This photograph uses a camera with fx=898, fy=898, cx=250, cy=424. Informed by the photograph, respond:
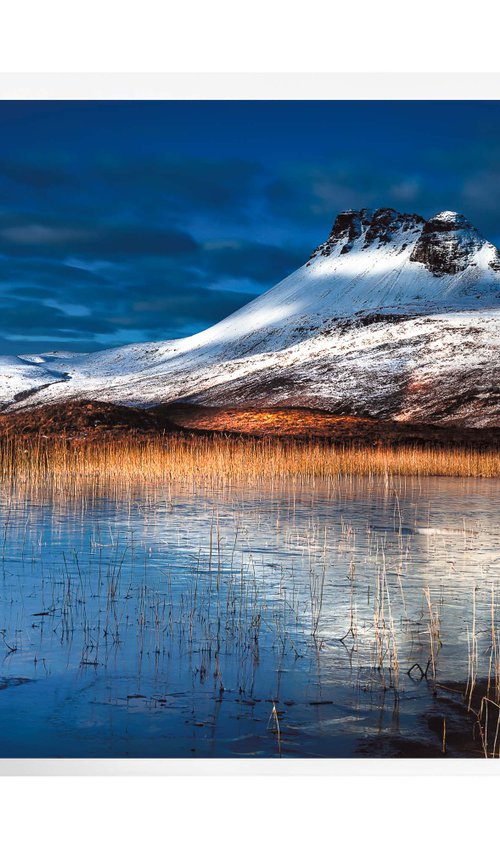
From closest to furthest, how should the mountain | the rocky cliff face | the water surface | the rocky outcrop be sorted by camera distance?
the water surface → the mountain → the rocky cliff face → the rocky outcrop

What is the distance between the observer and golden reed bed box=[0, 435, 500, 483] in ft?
58.9

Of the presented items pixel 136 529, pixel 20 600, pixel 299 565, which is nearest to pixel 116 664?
pixel 20 600

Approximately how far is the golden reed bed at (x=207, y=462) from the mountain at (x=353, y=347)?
4130cm

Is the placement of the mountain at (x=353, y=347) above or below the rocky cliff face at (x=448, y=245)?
below

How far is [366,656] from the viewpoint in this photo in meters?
5.55

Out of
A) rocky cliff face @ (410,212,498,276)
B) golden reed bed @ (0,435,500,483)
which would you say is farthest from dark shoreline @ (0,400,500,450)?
rocky cliff face @ (410,212,498,276)

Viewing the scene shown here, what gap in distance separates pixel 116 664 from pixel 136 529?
5.42 metres

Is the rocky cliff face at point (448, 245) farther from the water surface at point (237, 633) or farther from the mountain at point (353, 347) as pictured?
the water surface at point (237, 633)

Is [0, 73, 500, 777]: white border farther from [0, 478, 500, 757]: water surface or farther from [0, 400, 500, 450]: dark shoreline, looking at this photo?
[0, 400, 500, 450]: dark shoreline
